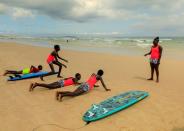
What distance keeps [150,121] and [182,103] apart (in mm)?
1856

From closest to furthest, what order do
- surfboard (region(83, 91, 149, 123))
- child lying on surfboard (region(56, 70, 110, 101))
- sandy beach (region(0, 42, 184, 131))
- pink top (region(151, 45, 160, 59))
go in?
sandy beach (region(0, 42, 184, 131)) < surfboard (region(83, 91, 149, 123)) < child lying on surfboard (region(56, 70, 110, 101)) < pink top (region(151, 45, 160, 59))

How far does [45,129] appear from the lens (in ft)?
18.7

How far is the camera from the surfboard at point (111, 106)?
621 centimetres

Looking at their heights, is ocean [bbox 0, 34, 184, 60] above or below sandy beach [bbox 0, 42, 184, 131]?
below

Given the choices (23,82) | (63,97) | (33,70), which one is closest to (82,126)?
(63,97)

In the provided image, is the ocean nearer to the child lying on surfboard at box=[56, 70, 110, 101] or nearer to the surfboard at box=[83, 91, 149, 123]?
the child lying on surfboard at box=[56, 70, 110, 101]

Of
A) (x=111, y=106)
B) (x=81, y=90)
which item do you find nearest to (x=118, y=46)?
(x=81, y=90)

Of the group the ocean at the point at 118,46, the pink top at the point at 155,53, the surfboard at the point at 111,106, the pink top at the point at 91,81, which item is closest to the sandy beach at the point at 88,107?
the surfboard at the point at 111,106

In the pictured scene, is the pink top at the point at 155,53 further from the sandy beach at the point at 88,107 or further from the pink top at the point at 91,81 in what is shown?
the pink top at the point at 91,81

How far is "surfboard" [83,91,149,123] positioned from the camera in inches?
245

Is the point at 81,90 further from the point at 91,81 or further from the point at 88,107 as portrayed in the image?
the point at 88,107

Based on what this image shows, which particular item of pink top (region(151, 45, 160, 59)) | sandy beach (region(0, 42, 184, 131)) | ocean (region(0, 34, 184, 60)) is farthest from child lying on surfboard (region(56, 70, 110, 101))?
ocean (region(0, 34, 184, 60))

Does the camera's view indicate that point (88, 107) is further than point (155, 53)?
No

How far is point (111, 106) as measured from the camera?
6809mm
